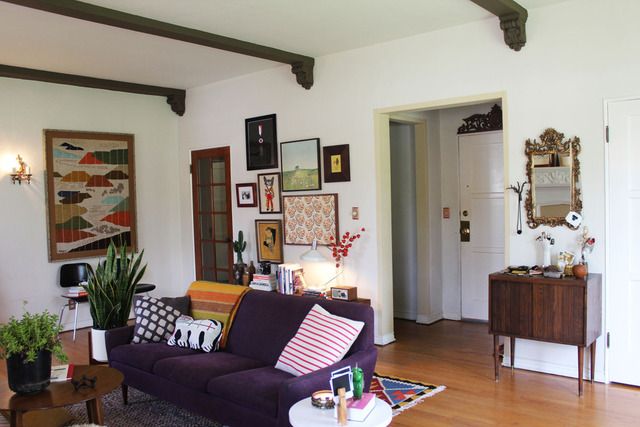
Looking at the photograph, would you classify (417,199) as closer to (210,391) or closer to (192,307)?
(192,307)

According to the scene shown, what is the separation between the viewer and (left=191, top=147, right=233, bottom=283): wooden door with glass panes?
6.74 meters

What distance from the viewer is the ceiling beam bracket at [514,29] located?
13.6ft

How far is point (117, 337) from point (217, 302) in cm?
73

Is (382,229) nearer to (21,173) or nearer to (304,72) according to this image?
(304,72)

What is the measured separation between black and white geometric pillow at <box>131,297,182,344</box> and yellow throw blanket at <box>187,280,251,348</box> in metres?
0.19

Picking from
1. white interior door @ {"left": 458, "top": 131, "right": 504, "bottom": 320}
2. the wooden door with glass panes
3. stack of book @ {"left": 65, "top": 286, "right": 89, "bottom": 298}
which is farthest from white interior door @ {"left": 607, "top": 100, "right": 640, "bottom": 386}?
stack of book @ {"left": 65, "top": 286, "right": 89, "bottom": 298}

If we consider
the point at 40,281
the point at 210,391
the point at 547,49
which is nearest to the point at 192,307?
the point at 210,391

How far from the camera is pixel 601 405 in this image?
3.69 metres

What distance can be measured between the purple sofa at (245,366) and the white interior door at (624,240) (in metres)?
1.89

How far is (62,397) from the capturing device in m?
2.93

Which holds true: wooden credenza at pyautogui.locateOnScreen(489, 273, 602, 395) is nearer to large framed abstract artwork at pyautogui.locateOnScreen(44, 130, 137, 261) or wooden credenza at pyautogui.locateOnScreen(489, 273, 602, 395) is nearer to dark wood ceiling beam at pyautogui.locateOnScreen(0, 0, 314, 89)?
dark wood ceiling beam at pyautogui.locateOnScreen(0, 0, 314, 89)

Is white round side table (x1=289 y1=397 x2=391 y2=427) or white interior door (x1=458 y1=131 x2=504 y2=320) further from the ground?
white interior door (x1=458 y1=131 x2=504 y2=320)

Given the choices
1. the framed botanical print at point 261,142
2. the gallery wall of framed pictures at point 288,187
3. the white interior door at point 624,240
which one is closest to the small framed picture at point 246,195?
the gallery wall of framed pictures at point 288,187

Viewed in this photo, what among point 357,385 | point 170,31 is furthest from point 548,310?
point 170,31
